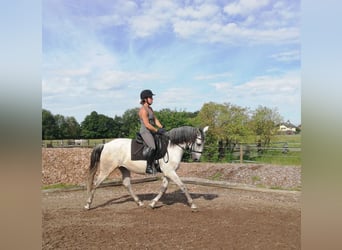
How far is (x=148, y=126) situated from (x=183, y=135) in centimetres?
71

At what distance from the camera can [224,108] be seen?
8.81 metres

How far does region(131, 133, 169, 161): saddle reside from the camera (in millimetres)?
5352

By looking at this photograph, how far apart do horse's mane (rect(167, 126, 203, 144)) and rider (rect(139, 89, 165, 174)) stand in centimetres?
28

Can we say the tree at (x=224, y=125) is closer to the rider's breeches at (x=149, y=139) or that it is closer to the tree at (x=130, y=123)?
the tree at (x=130, y=123)

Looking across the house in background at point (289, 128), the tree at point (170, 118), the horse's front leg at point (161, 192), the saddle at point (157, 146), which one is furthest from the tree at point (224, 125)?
the horse's front leg at point (161, 192)

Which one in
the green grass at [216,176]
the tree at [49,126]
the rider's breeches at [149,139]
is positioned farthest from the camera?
the green grass at [216,176]

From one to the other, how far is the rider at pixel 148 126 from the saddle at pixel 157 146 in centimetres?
9

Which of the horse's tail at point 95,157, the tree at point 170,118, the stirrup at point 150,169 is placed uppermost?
the tree at point 170,118

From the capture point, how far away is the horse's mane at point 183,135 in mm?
5297

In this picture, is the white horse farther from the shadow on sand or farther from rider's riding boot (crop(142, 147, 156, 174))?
the shadow on sand

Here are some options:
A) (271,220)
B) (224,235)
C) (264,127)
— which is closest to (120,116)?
(224,235)

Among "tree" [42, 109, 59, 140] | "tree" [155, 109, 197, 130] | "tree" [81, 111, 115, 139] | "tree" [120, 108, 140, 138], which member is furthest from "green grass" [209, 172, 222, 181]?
"tree" [42, 109, 59, 140]
